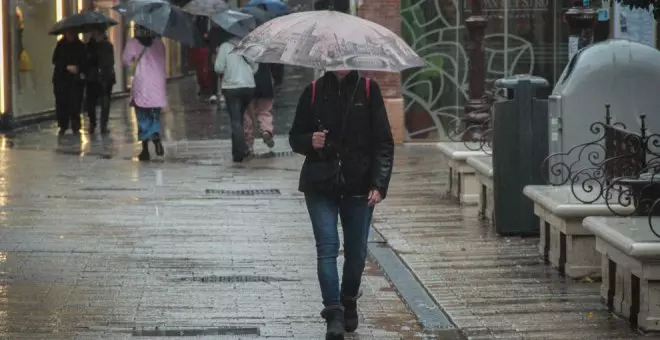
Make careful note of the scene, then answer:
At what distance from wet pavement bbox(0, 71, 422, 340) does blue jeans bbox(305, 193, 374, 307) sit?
37cm

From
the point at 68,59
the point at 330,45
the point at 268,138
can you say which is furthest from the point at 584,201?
the point at 68,59

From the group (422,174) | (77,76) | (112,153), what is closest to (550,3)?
(422,174)

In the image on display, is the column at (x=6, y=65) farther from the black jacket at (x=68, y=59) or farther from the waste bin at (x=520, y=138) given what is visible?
the waste bin at (x=520, y=138)

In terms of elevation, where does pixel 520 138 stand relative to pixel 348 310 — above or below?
above

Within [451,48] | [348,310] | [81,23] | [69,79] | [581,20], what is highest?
[81,23]

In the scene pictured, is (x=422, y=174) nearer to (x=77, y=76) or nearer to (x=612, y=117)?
(x=612, y=117)

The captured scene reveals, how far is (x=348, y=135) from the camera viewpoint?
8570 millimetres

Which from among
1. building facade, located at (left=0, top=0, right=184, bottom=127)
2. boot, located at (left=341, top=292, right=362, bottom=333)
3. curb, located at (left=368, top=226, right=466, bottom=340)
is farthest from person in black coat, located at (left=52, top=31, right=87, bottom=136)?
boot, located at (left=341, top=292, right=362, bottom=333)

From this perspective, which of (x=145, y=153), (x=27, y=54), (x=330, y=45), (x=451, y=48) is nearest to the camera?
(x=330, y=45)

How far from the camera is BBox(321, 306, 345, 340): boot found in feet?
27.7

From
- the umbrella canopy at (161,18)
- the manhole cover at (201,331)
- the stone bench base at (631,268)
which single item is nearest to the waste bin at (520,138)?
the stone bench base at (631,268)

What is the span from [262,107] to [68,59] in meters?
6.21

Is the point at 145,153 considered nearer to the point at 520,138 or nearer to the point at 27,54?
the point at 520,138

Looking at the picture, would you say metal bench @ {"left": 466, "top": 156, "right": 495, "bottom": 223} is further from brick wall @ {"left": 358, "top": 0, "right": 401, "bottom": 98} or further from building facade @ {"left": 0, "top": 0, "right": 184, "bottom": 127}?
building facade @ {"left": 0, "top": 0, "right": 184, "bottom": 127}
